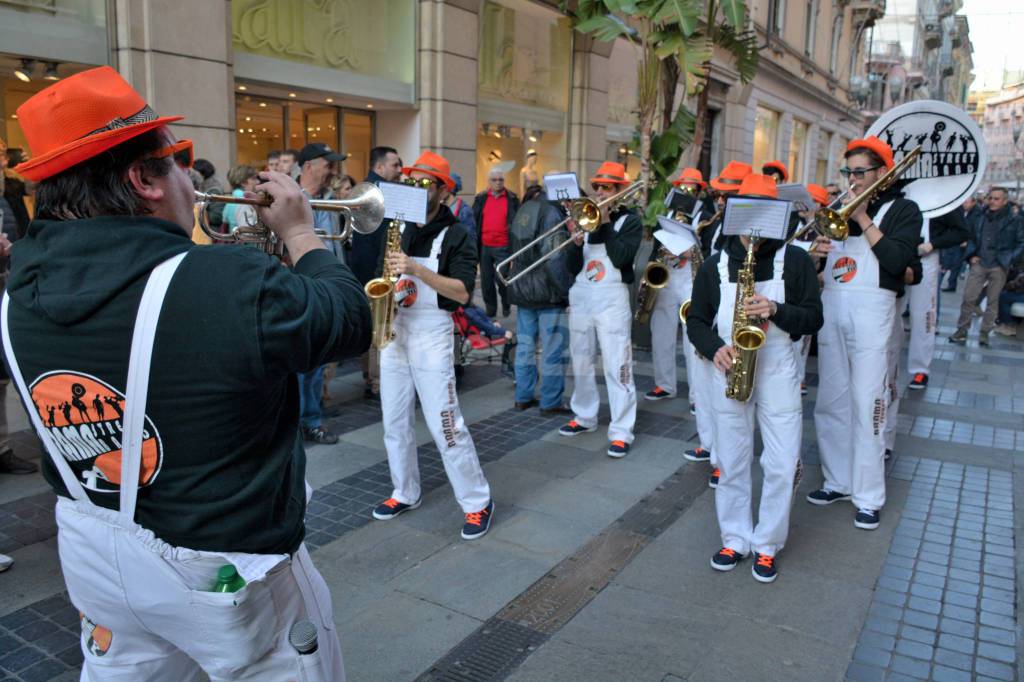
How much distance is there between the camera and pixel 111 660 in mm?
1885

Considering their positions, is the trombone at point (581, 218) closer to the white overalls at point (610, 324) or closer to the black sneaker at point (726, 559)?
the white overalls at point (610, 324)

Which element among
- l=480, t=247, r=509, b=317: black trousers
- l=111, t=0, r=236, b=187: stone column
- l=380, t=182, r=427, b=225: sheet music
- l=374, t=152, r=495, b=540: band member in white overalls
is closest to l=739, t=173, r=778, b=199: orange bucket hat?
l=374, t=152, r=495, b=540: band member in white overalls

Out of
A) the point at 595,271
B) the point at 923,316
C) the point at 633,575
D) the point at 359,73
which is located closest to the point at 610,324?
the point at 595,271

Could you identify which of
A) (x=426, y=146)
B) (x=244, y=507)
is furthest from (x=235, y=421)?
(x=426, y=146)

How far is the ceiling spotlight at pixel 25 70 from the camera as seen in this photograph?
7.52 meters

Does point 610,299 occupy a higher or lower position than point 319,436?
higher

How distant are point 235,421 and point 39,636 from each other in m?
2.63

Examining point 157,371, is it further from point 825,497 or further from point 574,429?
point 574,429

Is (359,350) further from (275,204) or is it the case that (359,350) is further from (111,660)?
(111,660)

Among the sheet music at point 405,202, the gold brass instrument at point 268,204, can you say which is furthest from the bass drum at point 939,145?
the gold brass instrument at point 268,204

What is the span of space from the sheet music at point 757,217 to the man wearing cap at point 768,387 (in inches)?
5.2

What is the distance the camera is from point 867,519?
4.94 m

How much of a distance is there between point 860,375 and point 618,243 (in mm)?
2107

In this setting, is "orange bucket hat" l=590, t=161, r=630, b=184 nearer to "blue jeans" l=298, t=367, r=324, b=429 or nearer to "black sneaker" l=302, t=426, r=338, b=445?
"blue jeans" l=298, t=367, r=324, b=429
